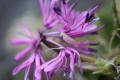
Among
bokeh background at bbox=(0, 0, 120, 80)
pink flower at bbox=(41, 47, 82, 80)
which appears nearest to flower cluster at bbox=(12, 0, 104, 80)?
pink flower at bbox=(41, 47, 82, 80)

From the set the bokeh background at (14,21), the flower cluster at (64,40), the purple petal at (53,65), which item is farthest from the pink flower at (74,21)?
the bokeh background at (14,21)

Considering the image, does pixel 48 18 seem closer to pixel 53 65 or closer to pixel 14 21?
pixel 53 65

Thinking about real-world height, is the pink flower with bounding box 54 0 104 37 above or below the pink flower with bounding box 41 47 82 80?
above

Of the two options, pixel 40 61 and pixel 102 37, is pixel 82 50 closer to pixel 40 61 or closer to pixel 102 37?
pixel 40 61

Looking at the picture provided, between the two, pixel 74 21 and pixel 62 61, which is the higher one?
pixel 74 21

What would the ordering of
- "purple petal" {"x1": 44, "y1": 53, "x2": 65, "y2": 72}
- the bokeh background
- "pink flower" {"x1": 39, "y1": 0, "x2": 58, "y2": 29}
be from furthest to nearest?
1. the bokeh background
2. "pink flower" {"x1": 39, "y1": 0, "x2": 58, "y2": 29}
3. "purple petal" {"x1": 44, "y1": 53, "x2": 65, "y2": 72}

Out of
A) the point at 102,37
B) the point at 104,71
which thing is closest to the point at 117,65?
the point at 104,71

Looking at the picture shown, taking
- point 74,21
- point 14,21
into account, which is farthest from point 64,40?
point 14,21

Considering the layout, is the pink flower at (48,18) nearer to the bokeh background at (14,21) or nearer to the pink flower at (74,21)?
the pink flower at (74,21)

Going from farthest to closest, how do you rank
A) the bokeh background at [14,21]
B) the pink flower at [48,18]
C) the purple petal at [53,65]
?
the bokeh background at [14,21], the pink flower at [48,18], the purple petal at [53,65]

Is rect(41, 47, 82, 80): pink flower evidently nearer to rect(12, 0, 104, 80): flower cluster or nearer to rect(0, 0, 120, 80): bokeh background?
rect(12, 0, 104, 80): flower cluster

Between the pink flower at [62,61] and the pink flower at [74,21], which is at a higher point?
the pink flower at [74,21]
